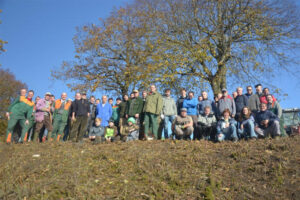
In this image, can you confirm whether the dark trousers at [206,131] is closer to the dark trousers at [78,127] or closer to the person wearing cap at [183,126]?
the person wearing cap at [183,126]

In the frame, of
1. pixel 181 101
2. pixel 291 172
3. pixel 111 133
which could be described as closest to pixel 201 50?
pixel 181 101

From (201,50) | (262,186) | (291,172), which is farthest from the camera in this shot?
(201,50)

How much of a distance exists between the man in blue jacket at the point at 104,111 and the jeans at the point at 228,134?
15.1 ft

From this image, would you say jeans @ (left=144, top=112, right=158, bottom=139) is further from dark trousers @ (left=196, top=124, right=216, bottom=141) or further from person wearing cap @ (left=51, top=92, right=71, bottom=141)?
person wearing cap @ (left=51, top=92, right=71, bottom=141)

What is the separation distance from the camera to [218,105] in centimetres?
882

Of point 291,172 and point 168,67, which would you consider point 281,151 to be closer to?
point 291,172

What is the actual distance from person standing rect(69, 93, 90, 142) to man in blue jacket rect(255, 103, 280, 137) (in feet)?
20.7

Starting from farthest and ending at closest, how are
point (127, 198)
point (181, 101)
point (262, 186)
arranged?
1. point (181, 101)
2. point (262, 186)
3. point (127, 198)

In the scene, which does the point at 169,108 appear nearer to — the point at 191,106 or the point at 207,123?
the point at 191,106

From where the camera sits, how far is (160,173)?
4.80 meters

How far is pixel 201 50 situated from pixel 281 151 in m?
9.63

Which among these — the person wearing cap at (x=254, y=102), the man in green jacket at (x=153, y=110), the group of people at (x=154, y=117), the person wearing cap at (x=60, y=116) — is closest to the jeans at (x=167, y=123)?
the group of people at (x=154, y=117)

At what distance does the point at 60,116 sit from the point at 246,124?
7060 millimetres

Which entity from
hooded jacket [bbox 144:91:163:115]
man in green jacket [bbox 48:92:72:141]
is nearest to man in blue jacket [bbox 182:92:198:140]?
hooded jacket [bbox 144:91:163:115]
